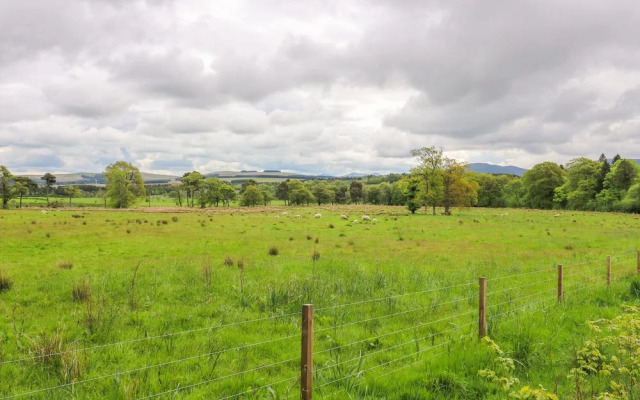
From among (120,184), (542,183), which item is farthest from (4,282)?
(542,183)

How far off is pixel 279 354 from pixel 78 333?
4.36 metres

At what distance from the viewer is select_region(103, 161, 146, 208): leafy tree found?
81.1 m

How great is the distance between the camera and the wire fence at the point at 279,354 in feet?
17.7

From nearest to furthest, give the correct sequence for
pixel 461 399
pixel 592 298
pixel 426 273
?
1. pixel 461 399
2. pixel 592 298
3. pixel 426 273

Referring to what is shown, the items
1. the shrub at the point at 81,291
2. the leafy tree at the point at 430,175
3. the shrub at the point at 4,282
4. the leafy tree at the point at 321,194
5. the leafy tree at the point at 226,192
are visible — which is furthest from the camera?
the leafy tree at the point at 321,194

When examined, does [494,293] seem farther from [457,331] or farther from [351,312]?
[351,312]

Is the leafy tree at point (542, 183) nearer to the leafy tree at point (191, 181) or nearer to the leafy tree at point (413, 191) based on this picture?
the leafy tree at point (413, 191)

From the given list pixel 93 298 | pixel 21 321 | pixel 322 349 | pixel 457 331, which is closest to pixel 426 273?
pixel 457 331

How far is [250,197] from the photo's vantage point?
106 metres

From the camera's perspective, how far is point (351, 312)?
9219mm

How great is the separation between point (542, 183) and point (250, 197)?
A: 260 feet

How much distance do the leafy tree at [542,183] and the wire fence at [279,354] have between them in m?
94.1

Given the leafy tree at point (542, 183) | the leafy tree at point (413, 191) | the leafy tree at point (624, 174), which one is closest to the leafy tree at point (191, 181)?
the leafy tree at point (413, 191)

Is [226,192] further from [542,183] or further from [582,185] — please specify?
[582,185]
